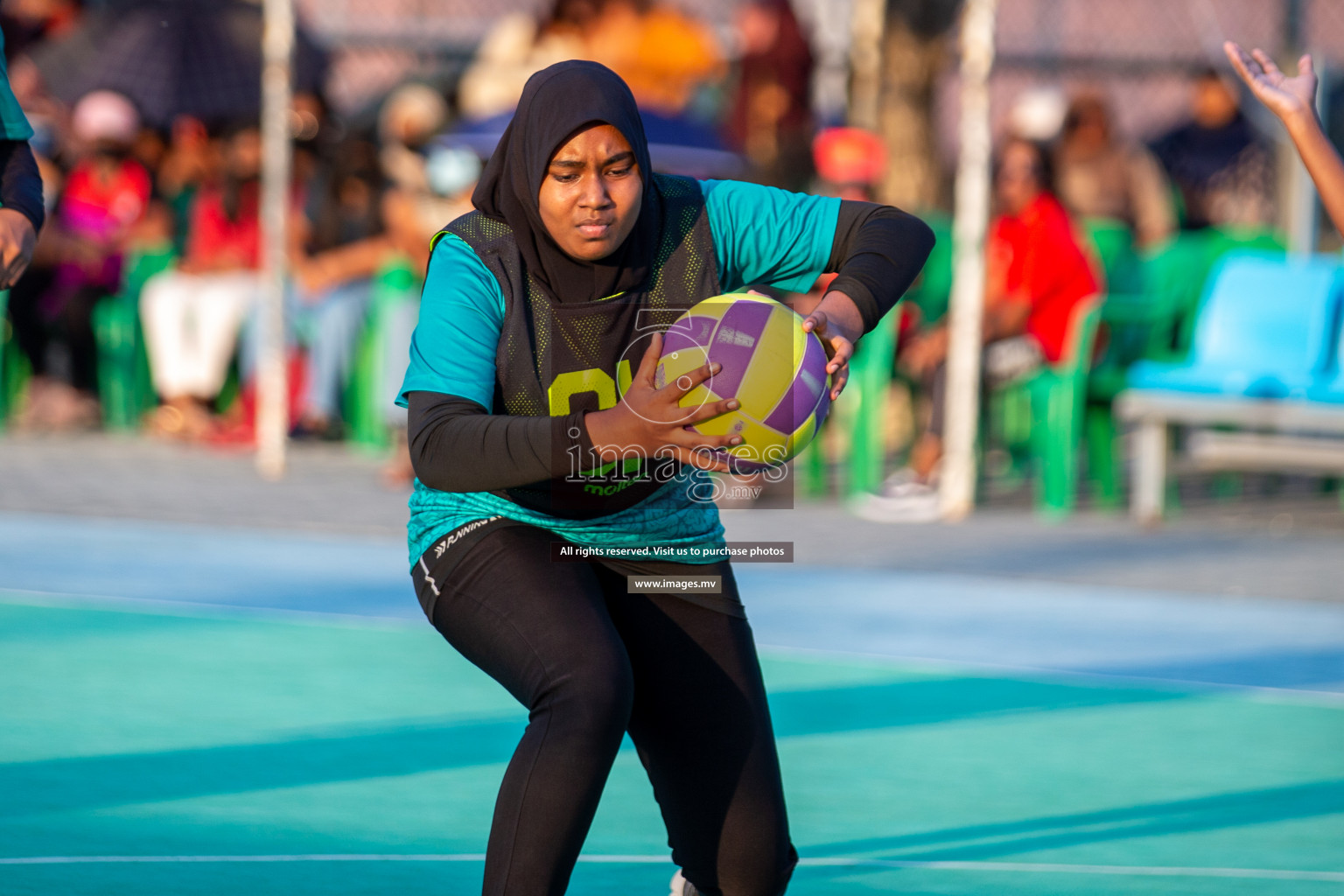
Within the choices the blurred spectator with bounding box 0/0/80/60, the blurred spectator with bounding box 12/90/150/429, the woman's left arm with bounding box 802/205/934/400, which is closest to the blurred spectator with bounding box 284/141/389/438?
the blurred spectator with bounding box 12/90/150/429

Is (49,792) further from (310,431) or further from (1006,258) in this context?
(310,431)

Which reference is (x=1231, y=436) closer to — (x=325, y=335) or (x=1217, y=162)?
(x=1217, y=162)

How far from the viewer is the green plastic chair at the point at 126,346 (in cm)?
1312

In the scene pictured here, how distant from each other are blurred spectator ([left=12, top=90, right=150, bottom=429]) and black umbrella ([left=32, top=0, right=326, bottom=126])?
68.1 inches

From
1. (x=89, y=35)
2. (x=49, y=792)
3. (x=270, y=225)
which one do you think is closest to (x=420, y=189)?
(x=270, y=225)

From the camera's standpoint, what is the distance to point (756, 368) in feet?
11.6

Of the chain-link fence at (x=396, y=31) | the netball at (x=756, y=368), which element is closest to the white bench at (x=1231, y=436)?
the netball at (x=756, y=368)

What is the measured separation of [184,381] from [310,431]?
92 centimetres

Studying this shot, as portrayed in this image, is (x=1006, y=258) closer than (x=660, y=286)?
No

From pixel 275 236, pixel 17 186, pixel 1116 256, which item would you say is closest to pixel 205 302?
pixel 275 236

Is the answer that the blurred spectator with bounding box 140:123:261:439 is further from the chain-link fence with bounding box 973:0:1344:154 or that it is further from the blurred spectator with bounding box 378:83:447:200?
the chain-link fence with bounding box 973:0:1344:154

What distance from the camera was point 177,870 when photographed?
4.53m

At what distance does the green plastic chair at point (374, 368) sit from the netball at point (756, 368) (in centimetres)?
858

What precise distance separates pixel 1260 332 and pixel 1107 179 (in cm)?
346
